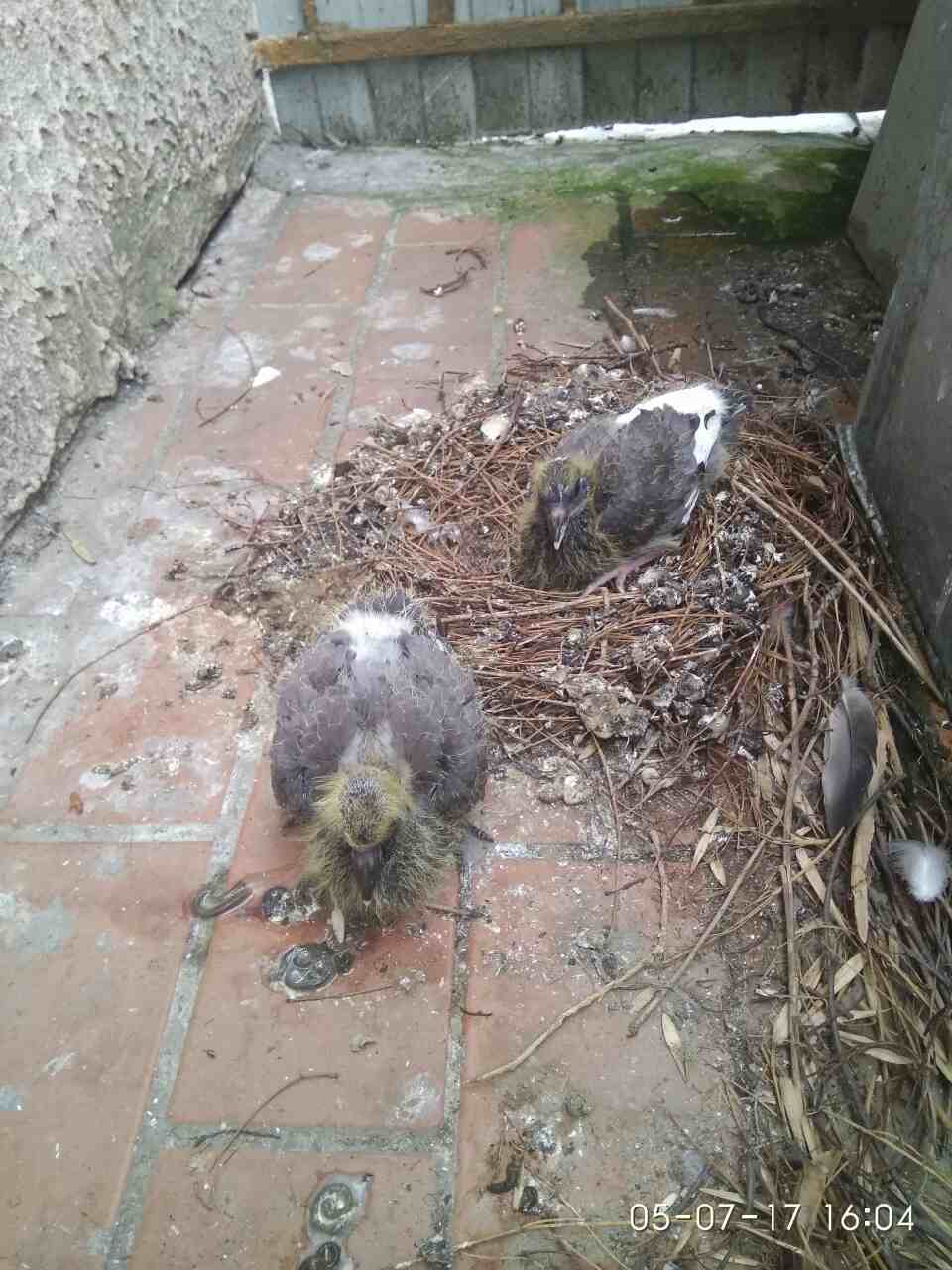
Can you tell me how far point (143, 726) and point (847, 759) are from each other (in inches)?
79.6

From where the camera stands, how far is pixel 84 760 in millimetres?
2779

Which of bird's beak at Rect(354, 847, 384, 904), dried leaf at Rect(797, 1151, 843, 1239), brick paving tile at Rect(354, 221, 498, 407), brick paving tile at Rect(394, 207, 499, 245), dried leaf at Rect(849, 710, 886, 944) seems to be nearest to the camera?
dried leaf at Rect(797, 1151, 843, 1239)

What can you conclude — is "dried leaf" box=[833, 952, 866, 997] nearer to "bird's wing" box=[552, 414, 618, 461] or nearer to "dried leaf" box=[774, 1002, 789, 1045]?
"dried leaf" box=[774, 1002, 789, 1045]

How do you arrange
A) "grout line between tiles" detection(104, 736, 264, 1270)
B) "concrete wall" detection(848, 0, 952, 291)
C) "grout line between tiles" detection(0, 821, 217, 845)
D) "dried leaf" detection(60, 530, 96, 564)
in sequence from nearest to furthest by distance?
"grout line between tiles" detection(104, 736, 264, 1270)
"grout line between tiles" detection(0, 821, 217, 845)
"dried leaf" detection(60, 530, 96, 564)
"concrete wall" detection(848, 0, 952, 291)

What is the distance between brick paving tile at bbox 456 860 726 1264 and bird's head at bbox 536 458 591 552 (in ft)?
3.68

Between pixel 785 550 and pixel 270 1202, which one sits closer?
pixel 270 1202

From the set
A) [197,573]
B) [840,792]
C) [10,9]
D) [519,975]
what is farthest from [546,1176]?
[10,9]

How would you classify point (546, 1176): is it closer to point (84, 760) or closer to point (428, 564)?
point (84, 760)

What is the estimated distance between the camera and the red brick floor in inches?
76.8

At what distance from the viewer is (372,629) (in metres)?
2.68

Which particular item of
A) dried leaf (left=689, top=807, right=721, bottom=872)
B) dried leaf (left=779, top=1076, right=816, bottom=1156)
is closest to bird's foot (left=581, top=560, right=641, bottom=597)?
dried leaf (left=689, top=807, right=721, bottom=872)

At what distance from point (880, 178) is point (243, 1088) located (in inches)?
174

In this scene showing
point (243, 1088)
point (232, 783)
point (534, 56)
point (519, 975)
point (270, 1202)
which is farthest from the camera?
point (534, 56)

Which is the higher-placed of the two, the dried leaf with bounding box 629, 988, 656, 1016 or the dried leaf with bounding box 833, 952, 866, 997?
the dried leaf with bounding box 629, 988, 656, 1016
